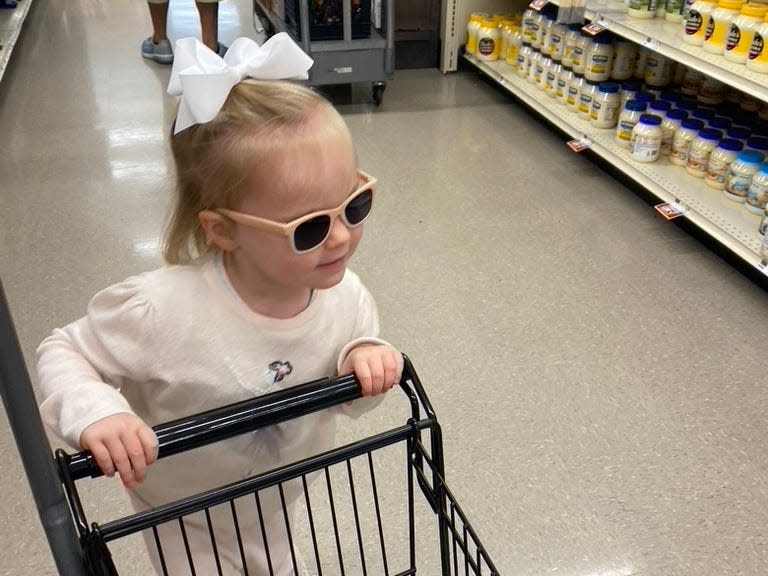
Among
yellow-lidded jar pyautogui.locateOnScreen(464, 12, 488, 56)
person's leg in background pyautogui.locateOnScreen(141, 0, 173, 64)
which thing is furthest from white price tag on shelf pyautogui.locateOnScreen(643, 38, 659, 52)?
person's leg in background pyautogui.locateOnScreen(141, 0, 173, 64)

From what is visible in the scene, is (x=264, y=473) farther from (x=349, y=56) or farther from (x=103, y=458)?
(x=349, y=56)

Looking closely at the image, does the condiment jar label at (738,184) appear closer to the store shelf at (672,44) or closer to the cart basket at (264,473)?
the store shelf at (672,44)

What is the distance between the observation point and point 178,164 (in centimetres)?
88

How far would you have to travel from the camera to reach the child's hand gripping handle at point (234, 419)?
714mm

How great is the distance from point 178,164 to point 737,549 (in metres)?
1.36

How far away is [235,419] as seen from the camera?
0.74 meters

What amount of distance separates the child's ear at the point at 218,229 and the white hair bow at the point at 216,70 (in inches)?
4.0

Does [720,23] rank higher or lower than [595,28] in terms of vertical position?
higher

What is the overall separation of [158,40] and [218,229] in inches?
168

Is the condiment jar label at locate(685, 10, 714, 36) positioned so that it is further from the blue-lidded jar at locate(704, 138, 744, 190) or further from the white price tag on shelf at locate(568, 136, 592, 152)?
the white price tag on shelf at locate(568, 136, 592, 152)

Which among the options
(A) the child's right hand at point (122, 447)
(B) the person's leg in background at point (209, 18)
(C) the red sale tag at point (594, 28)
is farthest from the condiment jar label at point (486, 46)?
(A) the child's right hand at point (122, 447)

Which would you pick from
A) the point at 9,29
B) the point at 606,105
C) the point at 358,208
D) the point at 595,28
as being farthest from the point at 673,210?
the point at 9,29

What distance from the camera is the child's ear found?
0.85 m

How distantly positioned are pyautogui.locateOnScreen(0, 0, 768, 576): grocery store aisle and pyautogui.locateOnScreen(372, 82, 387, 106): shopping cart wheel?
8 centimetres
